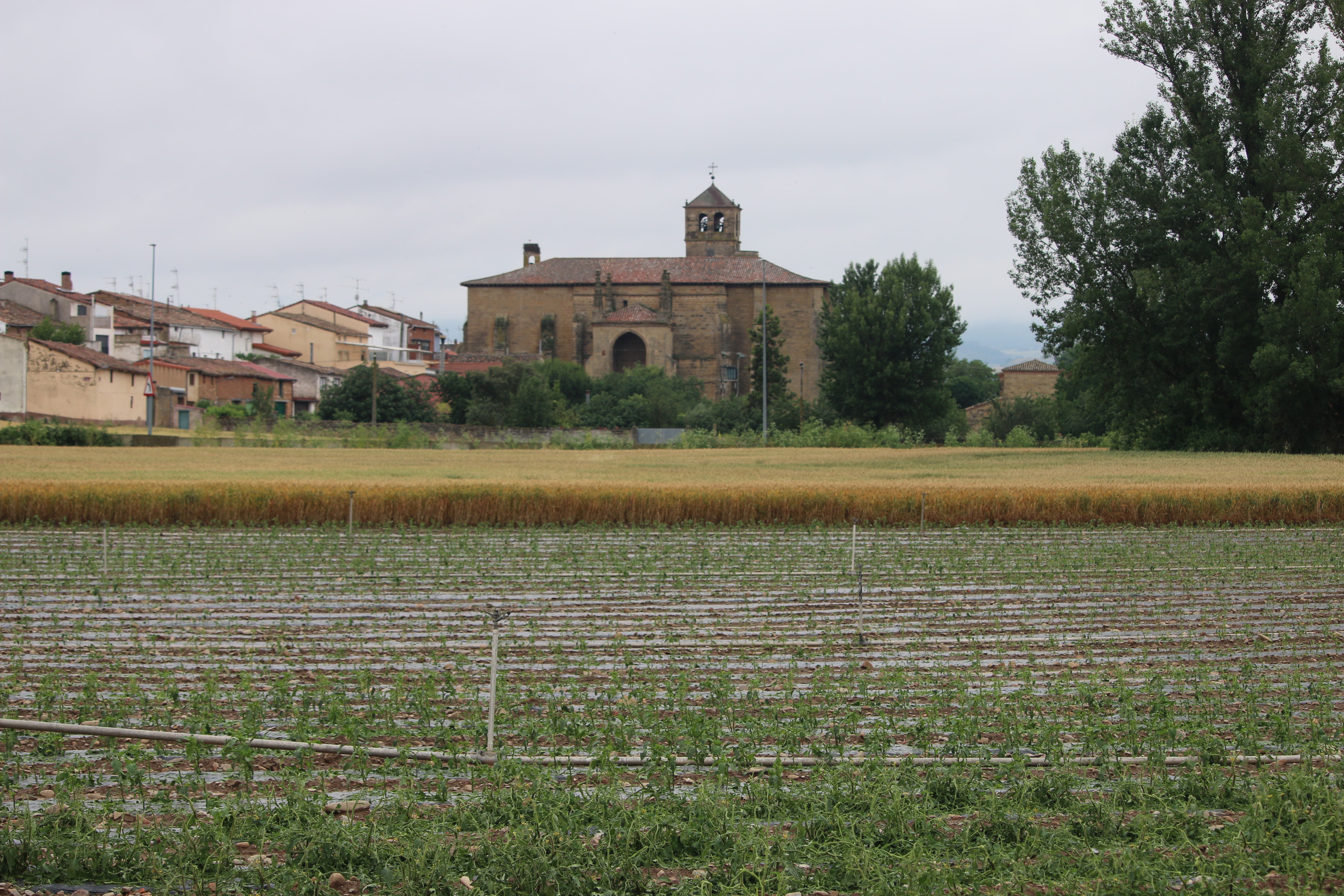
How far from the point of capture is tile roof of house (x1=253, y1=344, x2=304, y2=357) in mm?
82625

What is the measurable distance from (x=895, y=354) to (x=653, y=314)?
22.5 m

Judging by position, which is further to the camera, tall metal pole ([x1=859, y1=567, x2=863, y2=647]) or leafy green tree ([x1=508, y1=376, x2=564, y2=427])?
leafy green tree ([x1=508, y1=376, x2=564, y2=427])

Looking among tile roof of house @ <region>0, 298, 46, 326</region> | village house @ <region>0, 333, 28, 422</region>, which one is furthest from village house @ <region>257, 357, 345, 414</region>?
village house @ <region>0, 333, 28, 422</region>

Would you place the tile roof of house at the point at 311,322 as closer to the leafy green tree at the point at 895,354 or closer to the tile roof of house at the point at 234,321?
the tile roof of house at the point at 234,321

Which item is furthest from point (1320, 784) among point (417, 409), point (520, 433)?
point (417, 409)

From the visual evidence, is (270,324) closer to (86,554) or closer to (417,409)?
(417,409)

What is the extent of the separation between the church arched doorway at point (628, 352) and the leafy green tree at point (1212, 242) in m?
46.1

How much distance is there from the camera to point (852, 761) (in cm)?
577

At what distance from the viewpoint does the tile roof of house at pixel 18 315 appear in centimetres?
6619

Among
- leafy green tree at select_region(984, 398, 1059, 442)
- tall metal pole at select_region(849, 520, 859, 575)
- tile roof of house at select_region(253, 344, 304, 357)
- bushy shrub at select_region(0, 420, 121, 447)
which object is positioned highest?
tile roof of house at select_region(253, 344, 304, 357)

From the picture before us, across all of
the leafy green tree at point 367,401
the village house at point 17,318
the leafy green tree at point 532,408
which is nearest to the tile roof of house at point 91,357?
the village house at point 17,318

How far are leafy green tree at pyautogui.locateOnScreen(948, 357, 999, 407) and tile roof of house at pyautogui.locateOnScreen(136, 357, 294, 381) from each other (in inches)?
2265

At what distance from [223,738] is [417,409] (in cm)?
5991

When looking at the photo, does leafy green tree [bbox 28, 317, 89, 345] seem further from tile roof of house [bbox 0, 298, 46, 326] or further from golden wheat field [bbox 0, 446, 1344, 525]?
golden wheat field [bbox 0, 446, 1344, 525]
